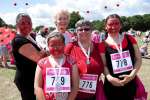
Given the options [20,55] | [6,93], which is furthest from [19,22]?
[6,93]

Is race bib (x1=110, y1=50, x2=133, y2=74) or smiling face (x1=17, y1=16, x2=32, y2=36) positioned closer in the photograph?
smiling face (x1=17, y1=16, x2=32, y2=36)

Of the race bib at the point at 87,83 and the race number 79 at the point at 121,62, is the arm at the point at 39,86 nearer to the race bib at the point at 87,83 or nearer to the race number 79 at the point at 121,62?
the race bib at the point at 87,83

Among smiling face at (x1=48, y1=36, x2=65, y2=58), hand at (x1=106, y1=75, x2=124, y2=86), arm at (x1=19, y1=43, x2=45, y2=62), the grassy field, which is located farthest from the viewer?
the grassy field

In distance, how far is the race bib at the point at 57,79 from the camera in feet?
14.0

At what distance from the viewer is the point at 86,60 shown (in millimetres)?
4727

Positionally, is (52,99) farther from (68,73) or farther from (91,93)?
(91,93)

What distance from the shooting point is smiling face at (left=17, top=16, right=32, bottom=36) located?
4.78 metres

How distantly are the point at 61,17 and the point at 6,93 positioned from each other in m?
5.10

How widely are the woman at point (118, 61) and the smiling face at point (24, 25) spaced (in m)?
0.96

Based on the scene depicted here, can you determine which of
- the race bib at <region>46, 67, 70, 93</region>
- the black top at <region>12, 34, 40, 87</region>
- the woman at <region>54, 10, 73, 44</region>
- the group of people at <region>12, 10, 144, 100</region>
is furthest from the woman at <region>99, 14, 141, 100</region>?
the black top at <region>12, 34, 40, 87</region>

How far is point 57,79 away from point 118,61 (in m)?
1.03

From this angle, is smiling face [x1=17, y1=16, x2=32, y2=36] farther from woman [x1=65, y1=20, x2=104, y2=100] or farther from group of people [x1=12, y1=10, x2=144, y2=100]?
woman [x1=65, y1=20, x2=104, y2=100]

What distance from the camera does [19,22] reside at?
479cm

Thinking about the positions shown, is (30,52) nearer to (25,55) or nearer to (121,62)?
(25,55)
